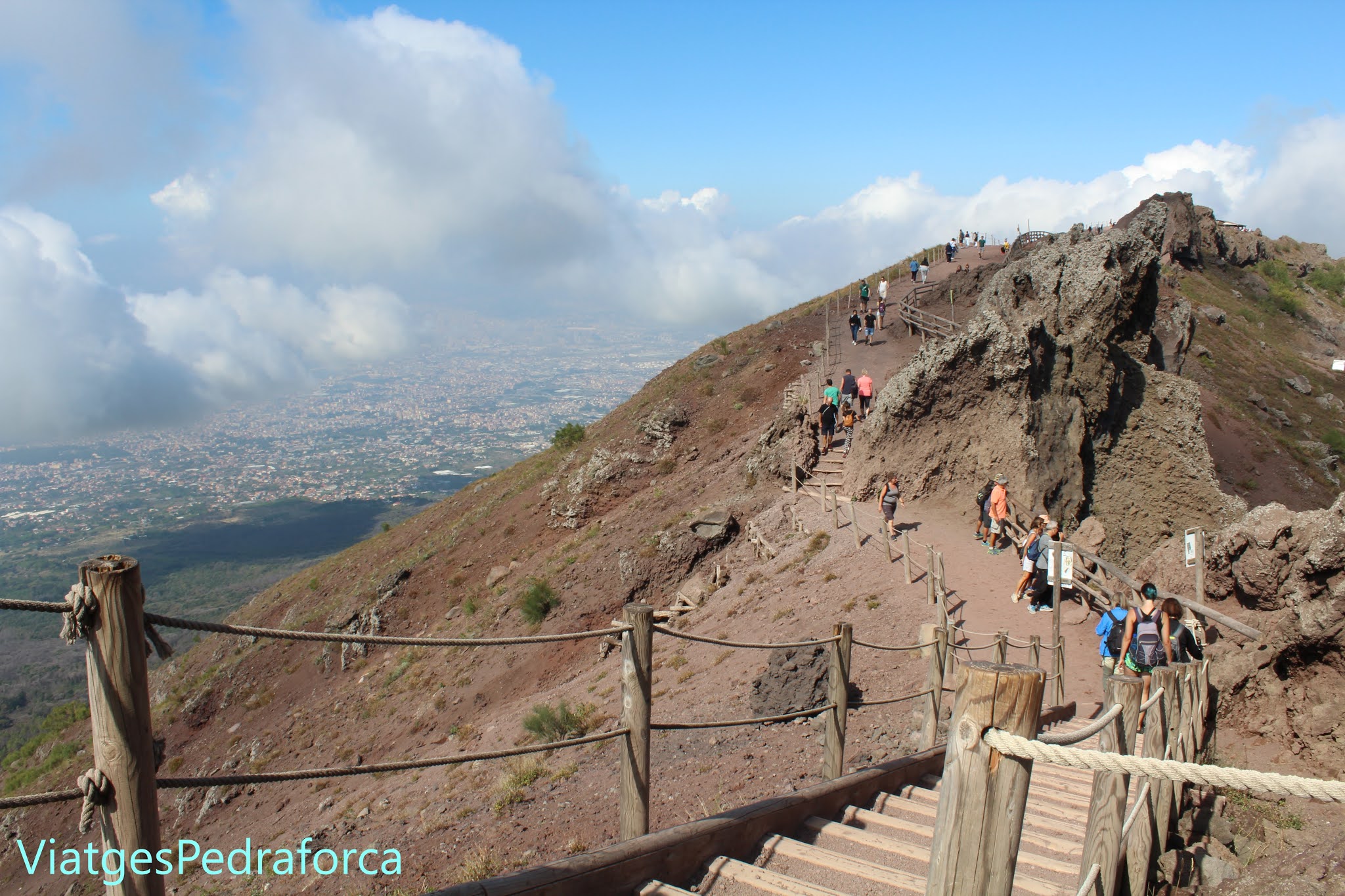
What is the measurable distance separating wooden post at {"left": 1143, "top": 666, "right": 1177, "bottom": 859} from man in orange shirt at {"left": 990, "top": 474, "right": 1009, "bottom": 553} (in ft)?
37.4

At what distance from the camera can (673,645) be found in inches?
632

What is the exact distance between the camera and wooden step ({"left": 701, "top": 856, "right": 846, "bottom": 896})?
3885 millimetres

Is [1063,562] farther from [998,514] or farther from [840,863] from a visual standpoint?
[840,863]

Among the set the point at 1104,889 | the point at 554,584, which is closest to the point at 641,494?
the point at 554,584

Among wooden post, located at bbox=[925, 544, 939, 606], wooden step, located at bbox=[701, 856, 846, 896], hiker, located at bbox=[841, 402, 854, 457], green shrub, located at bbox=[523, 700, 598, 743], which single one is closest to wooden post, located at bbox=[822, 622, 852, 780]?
wooden step, located at bbox=[701, 856, 846, 896]

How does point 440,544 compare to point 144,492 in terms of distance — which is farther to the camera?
point 144,492

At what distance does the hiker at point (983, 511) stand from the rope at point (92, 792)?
16818mm

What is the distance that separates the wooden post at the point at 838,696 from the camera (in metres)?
5.99

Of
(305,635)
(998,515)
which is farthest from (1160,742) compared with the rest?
(998,515)

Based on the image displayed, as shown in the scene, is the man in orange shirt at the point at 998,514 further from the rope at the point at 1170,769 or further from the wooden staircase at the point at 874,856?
the rope at the point at 1170,769

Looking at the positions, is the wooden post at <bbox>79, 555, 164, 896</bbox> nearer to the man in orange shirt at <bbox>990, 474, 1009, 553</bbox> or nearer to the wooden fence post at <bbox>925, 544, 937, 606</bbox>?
the wooden fence post at <bbox>925, 544, 937, 606</bbox>

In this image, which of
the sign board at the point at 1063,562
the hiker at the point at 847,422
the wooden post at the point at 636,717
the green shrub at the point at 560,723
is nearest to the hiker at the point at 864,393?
the hiker at the point at 847,422

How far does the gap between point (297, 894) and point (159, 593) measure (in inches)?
2596

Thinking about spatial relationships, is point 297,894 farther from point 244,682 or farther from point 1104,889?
point 244,682
